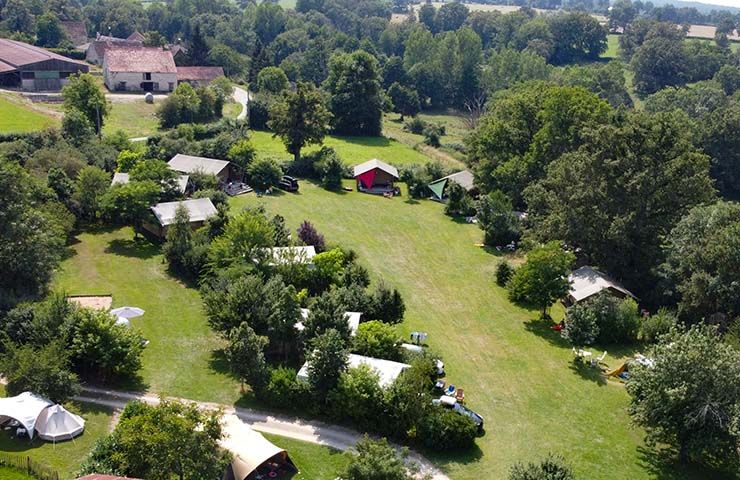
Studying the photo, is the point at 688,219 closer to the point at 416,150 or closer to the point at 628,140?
the point at 628,140

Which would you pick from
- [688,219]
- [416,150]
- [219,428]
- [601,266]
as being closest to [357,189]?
[416,150]

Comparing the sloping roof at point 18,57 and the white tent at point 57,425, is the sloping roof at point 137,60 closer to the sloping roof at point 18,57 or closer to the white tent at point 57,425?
the sloping roof at point 18,57

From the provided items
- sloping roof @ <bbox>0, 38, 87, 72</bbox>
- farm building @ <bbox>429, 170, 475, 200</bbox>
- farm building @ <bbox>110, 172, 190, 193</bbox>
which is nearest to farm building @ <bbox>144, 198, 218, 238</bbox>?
farm building @ <bbox>110, 172, 190, 193</bbox>

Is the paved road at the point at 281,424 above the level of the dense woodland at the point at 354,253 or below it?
below

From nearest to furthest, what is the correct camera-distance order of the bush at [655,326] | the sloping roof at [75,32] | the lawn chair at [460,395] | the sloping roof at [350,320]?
the lawn chair at [460,395] < the sloping roof at [350,320] < the bush at [655,326] < the sloping roof at [75,32]

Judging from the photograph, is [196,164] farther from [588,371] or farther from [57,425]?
[588,371]

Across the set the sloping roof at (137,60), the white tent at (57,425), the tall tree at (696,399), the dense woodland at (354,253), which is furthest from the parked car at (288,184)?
the tall tree at (696,399)
